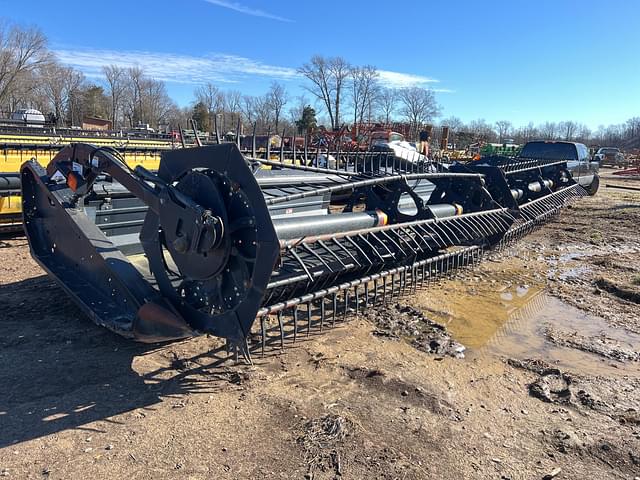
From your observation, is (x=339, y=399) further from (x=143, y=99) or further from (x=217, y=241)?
(x=143, y=99)

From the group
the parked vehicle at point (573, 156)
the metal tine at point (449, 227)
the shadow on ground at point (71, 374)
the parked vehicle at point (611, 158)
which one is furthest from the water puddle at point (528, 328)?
the parked vehicle at point (611, 158)

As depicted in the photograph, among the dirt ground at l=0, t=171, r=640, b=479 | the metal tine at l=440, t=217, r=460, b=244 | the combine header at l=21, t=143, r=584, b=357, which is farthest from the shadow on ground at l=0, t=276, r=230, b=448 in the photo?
the metal tine at l=440, t=217, r=460, b=244

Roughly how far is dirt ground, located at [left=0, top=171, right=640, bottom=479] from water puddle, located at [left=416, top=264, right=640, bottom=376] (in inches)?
0.8

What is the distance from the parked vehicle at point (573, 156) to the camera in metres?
14.2

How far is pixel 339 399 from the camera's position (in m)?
3.03

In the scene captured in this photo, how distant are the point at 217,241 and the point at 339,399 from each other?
3.97ft

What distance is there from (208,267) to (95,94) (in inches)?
2409

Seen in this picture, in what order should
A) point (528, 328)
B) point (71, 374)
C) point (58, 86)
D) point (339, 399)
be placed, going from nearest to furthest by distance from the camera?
1. point (339, 399)
2. point (71, 374)
3. point (528, 328)
4. point (58, 86)

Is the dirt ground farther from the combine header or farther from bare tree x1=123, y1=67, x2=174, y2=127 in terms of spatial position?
bare tree x1=123, y1=67, x2=174, y2=127

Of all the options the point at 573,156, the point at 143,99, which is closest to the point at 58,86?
the point at 143,99

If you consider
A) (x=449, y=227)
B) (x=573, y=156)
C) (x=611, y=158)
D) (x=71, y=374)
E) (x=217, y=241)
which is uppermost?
(x=611, y=158)

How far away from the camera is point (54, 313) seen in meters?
4.25

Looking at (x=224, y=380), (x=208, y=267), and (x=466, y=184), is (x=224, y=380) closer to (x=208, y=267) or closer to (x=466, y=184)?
(x=208, y=267)

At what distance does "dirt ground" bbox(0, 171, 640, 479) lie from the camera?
2.45 meters
